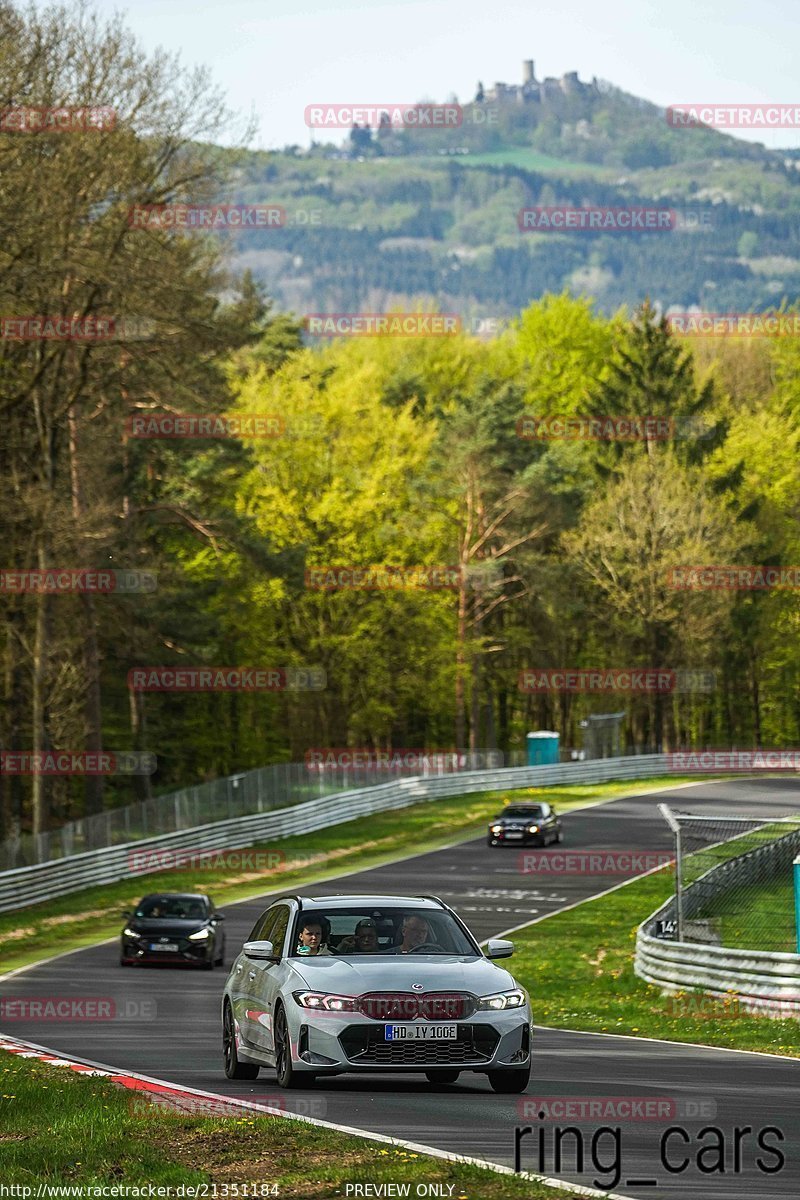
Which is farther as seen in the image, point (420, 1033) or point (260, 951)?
point (260, 951)

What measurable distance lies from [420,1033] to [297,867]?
35.7 m

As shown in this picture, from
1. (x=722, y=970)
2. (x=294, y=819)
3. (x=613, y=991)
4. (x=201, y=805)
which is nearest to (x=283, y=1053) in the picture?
(x=722, y=970)

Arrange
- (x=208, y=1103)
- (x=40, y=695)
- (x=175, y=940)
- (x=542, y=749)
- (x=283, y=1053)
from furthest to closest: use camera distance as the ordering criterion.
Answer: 1. (x=542, y=749)
2. (x=40, y=695)
3. (x=175, y=940)
4. (x=283, y=1053)
5. (x=208, y=1103)

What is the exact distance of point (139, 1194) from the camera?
855cm

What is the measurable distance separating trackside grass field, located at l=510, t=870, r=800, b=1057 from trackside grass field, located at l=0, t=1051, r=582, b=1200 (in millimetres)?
8219

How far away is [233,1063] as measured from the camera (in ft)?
46.3

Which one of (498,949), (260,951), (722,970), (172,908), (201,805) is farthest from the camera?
(201,805)

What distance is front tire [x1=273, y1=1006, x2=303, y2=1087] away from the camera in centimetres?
1271

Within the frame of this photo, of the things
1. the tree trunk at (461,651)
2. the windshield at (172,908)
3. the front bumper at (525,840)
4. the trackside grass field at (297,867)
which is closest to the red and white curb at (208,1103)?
the windshield at (172,908)

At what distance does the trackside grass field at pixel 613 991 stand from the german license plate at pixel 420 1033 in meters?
6.00

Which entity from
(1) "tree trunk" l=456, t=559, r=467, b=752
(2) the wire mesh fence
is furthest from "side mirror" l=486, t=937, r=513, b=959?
(1) "tree trunk" l=456, t=559, r=467, b=752

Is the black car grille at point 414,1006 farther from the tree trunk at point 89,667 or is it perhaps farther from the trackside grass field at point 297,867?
the tree trunk at point 89,667

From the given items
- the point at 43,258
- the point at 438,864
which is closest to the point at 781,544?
the point at 438,864

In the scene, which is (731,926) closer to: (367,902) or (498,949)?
(498,949)
